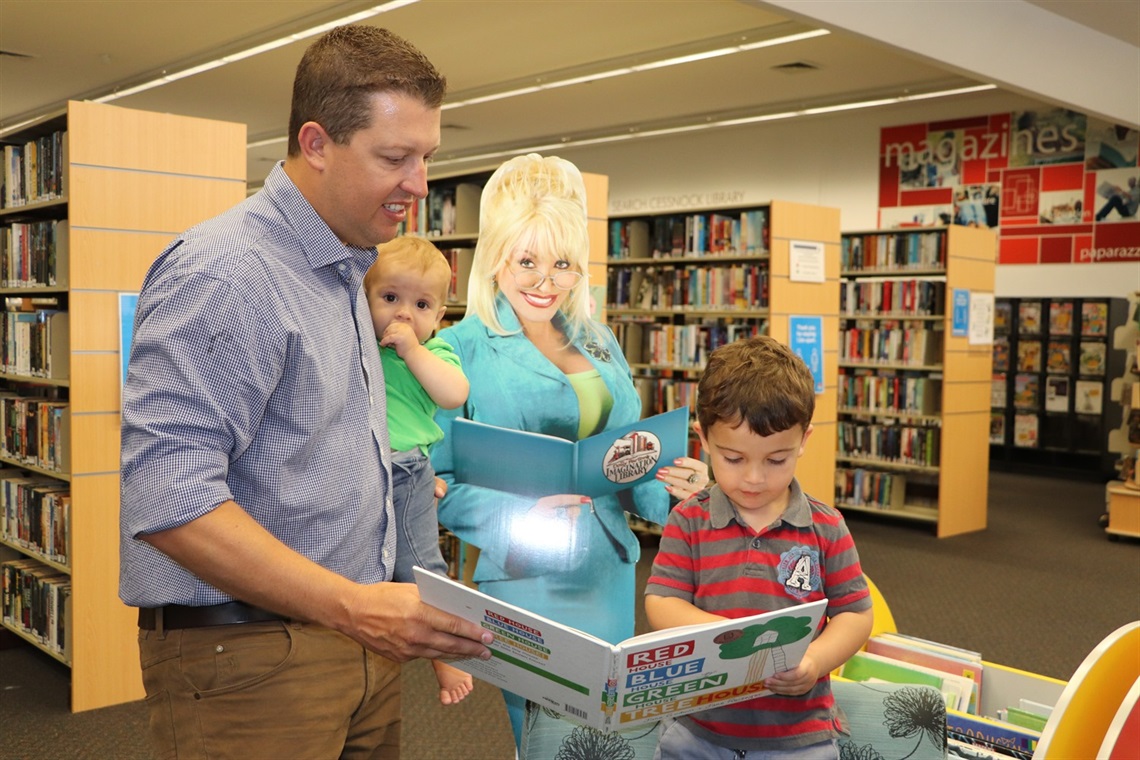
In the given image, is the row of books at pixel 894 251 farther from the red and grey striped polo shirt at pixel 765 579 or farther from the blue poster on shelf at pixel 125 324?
the red and grey striped polo shirt at pixel 765 579

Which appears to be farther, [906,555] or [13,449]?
[906,555]

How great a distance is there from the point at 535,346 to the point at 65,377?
9.40 ft

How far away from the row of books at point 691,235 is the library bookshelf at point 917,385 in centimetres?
180

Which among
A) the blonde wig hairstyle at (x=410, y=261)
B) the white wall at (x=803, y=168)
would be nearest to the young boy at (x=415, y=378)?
the blonde wig hairstyle at (x=410, y=261)

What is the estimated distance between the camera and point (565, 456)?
1900mm

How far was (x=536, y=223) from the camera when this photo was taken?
210 cm

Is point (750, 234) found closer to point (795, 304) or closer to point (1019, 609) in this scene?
point (795, 304)

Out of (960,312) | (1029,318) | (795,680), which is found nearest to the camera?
(795,680)

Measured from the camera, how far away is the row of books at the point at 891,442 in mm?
7477

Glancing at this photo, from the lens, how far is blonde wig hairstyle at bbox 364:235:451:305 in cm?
185

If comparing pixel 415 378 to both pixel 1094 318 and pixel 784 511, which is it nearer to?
pixel 784 511

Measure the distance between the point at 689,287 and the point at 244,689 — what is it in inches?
227

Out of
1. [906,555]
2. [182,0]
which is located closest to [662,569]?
[906,555]

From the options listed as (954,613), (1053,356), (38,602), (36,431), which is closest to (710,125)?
(1053,356)
